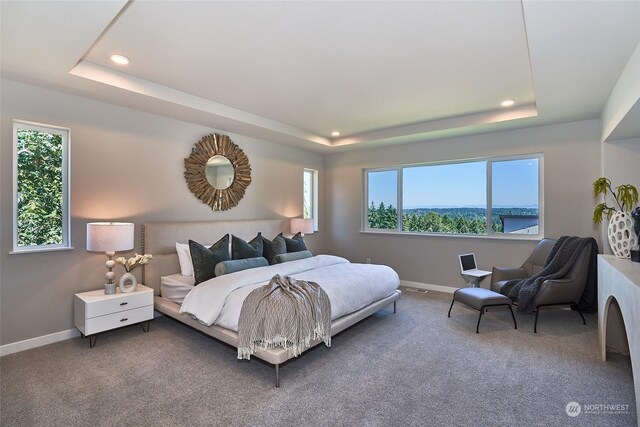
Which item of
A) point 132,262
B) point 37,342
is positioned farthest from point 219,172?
point 37,342

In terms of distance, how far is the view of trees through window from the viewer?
3.18 metres

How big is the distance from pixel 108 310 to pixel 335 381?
2.39 meters

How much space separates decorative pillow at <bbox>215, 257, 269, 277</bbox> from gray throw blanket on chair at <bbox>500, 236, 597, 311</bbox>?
3.08 meters

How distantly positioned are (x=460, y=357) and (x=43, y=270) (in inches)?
167

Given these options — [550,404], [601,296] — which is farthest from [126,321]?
[601,296]

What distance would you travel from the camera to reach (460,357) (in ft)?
9.86

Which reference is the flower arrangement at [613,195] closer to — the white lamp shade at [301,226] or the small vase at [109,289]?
the white lamp shade at [301,226]

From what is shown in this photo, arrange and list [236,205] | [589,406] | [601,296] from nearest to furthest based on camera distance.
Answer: [589,406] → [601,296] → [236,205]

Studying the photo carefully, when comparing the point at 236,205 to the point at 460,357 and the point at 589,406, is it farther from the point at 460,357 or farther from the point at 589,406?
the point at 589,406

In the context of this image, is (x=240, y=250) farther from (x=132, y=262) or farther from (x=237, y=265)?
(x=132, y=262)

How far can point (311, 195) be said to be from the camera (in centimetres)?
680

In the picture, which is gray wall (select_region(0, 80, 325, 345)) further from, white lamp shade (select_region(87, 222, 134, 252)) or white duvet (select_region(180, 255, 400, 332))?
white duvet (select_region(180, 255, 400, 332))

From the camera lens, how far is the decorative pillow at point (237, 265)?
363 centimetres

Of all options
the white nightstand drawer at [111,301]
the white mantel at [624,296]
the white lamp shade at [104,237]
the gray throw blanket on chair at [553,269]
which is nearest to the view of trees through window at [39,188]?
the white lamp shade at [104,237]
